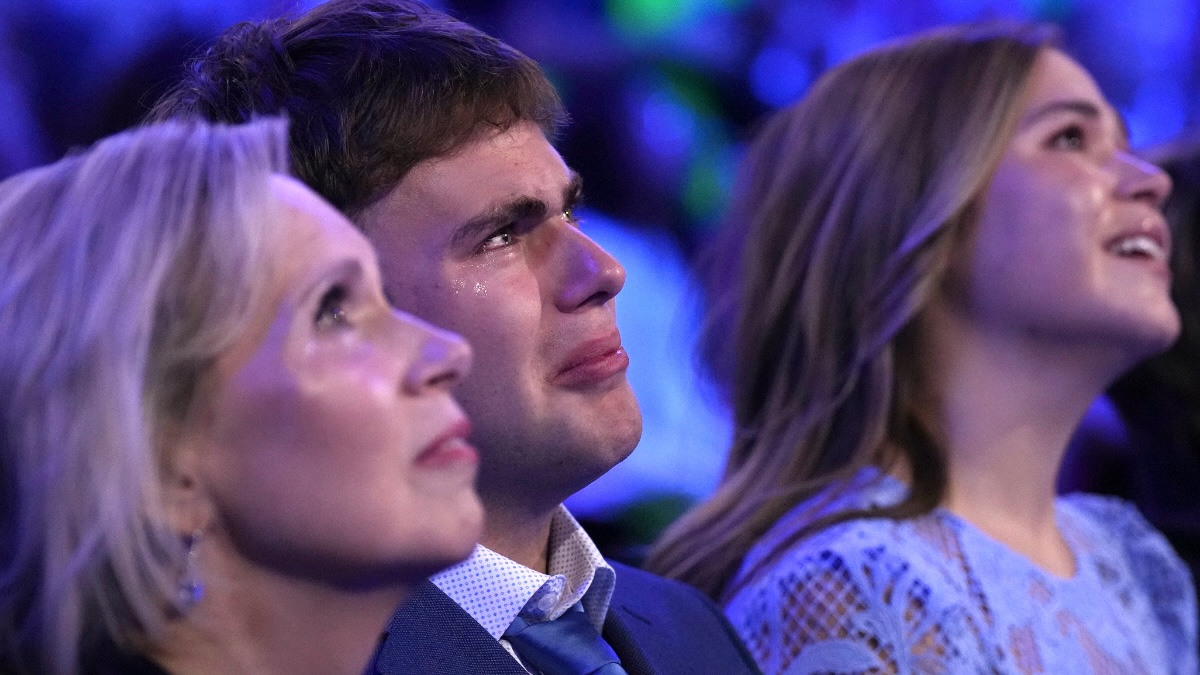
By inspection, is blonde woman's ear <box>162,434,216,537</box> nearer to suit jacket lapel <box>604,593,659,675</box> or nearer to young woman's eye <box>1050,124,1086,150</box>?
suit jacket lapel <box>604,593,659,675</box>

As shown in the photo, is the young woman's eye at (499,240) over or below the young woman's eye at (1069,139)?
below

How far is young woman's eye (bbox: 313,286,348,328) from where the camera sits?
3.81 ft

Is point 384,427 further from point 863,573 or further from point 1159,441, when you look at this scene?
point 1159,441

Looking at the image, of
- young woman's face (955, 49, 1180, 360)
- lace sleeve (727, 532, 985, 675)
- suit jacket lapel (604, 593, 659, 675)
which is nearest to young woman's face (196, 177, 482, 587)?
suit jacket lapel (604, 593, 659, 675)

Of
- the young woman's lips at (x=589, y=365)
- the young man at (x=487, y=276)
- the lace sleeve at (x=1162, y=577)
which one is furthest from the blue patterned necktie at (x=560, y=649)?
the lace sleeve at (x=1162, y=577)

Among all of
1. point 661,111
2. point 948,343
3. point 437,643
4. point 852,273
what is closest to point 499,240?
point 437,643

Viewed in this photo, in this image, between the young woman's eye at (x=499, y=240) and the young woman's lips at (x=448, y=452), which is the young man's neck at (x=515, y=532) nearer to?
the young woman's eye at (x=499, y=240)

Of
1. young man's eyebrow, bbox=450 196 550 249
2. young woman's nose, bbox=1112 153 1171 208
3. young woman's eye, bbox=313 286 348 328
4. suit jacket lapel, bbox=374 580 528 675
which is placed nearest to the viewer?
young woman's eye, bbox=313 286 348 328

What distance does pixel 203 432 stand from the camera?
3.65ft

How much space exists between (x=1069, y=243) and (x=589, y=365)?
107 centimetres

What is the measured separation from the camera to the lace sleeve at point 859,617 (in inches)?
78.5

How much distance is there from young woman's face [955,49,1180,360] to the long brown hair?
2.2 inches

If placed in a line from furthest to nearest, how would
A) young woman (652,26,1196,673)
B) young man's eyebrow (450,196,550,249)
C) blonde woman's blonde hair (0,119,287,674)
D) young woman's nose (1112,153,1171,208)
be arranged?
young woman's nose (1112,153,1171,208)
young woman (652,26,1196,673)
young man's eyebrow (450,196,550,249)
blonde woman's blonde hair (0,119,287,674)

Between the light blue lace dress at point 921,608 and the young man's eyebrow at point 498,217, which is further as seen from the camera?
the light blue lace dress at point 921,608
